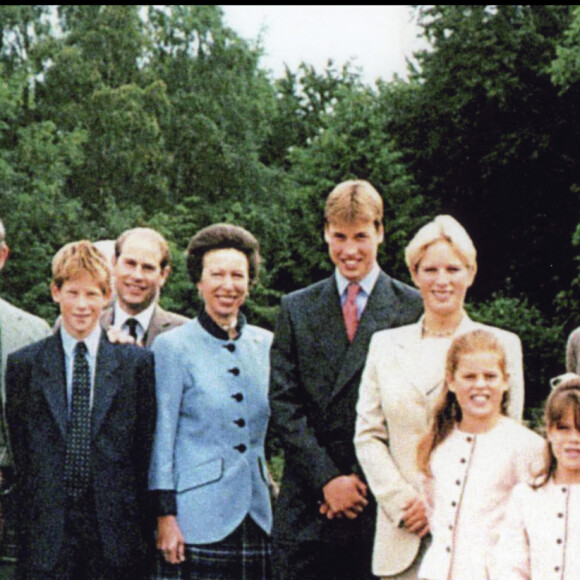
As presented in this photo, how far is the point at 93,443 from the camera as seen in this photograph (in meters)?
5.38

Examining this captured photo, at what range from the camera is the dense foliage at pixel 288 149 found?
24.1 metres

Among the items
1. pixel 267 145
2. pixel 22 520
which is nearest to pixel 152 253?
pixel 22 520

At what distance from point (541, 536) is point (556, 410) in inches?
18.8

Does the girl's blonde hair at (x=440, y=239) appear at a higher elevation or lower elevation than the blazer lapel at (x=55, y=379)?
higher

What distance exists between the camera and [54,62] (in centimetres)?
3322

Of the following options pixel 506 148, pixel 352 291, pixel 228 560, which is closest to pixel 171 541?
pixel 228 560

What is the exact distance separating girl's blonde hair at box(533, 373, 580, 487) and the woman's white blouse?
0.26 feet

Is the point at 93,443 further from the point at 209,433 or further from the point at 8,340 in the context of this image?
the point at 8,340

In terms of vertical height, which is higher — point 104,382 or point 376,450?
point 104,382

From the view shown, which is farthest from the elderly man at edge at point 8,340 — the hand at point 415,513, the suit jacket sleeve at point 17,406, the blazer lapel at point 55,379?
the hand at point 415,513

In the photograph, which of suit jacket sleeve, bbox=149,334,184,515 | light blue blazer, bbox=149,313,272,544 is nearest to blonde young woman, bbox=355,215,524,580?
light blue blazer, bbox=149,313,272,544

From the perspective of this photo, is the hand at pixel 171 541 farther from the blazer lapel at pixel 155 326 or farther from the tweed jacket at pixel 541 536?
the tweed jacket at pixel 541 536

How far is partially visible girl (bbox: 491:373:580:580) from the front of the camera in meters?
4.78

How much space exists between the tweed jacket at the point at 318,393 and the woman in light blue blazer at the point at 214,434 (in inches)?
7.6
